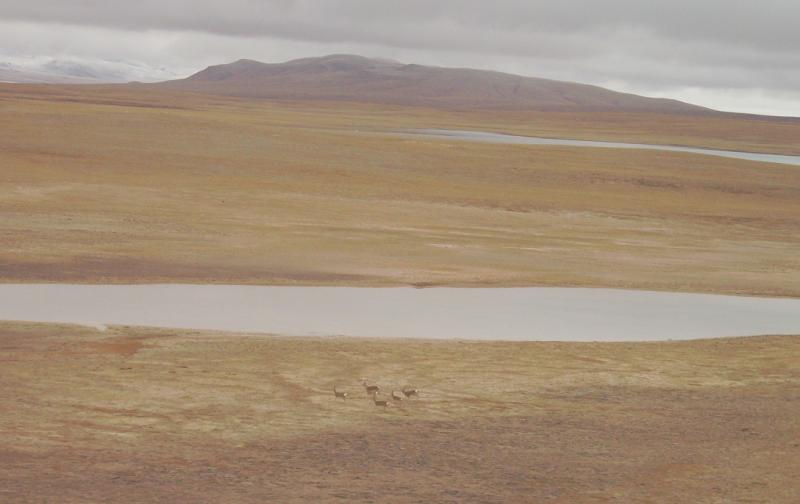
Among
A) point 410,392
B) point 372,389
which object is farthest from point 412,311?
point 410,392

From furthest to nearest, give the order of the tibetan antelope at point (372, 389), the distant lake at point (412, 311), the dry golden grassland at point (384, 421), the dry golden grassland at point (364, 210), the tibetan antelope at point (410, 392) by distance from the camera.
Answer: the dry golden grassland at point (364, 210), the distant lake at point (412, 311), the tibetan antelope at point (372, 389), the tibetan antelope at point (410, 392), the dry golden grassland at point (384, 421)

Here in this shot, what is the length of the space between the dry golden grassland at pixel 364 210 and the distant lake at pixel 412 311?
114cm

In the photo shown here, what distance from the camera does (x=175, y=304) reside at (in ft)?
71.6

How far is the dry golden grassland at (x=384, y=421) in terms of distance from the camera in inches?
426

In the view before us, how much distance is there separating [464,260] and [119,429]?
1751 cm

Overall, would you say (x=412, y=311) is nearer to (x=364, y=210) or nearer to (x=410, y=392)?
(x=410, y=392)

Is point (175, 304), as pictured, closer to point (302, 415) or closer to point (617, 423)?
point (302, 415)

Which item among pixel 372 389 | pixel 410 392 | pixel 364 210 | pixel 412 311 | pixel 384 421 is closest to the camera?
pixel 384 421

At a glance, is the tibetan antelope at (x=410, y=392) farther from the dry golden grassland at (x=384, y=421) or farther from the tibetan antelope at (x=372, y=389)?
the tibetan antelope at (x=372, y=389)

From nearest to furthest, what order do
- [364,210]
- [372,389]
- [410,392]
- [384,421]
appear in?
1. [384,421]
2. [410,392]
3. [372,389]
4. [364,210]

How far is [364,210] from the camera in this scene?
37.6m

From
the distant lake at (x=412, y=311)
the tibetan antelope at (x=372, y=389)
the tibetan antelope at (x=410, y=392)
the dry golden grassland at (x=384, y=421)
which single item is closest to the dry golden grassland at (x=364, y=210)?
the distant lake at (x=412, y=311)

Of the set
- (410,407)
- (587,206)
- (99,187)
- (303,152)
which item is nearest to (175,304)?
(410,407)

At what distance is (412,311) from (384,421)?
A: 9127 millimetres
